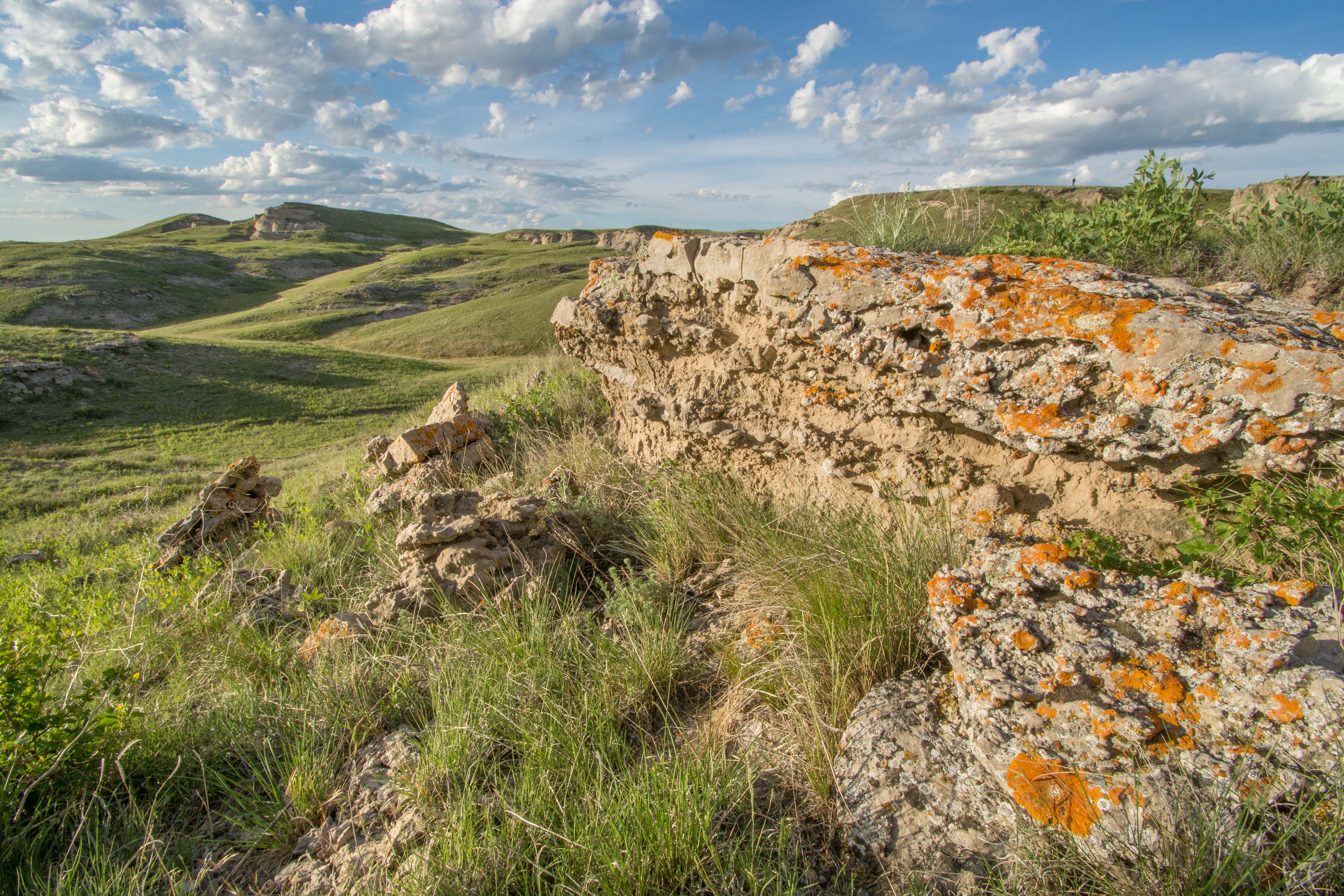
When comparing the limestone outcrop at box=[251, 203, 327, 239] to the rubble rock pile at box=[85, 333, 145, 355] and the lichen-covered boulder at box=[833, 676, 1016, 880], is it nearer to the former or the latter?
the rubble rock pile at box=[85, 333, 145, 355]

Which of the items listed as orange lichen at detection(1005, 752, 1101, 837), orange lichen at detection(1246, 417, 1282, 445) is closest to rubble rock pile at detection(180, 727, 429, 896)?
orange lichen at detection(1005, 752, 1101, 837)

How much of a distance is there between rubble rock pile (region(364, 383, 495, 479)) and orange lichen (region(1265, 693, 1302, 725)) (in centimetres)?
613

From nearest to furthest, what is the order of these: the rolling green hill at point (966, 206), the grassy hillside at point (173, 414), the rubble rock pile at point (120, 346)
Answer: the rolling green hill at point (966, 206)
the grassy hillside at point (173, 414)
the rubble rock pile at point (120, 346)

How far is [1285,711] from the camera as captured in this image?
73.0 inches

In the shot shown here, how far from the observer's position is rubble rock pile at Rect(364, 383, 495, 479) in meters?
6.68

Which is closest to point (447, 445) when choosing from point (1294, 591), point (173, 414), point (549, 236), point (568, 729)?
point (568, 729)

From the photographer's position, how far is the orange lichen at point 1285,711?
6.03ft

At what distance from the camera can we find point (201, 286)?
165ft

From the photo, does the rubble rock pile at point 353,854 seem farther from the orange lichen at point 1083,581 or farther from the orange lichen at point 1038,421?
the orange lichen at point 1038,421

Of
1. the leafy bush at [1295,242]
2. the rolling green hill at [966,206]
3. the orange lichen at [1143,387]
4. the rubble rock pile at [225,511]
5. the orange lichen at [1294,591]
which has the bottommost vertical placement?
the rubble rock pile at [225,511]

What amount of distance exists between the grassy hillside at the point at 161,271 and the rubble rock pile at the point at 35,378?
20.3 metres

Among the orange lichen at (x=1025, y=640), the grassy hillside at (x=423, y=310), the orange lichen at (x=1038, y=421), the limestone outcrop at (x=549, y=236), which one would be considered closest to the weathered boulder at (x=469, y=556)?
the orange lichen at (x=1025, y=640)

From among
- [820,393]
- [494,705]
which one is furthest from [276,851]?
[820,393]

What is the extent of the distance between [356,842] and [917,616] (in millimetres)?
2471
